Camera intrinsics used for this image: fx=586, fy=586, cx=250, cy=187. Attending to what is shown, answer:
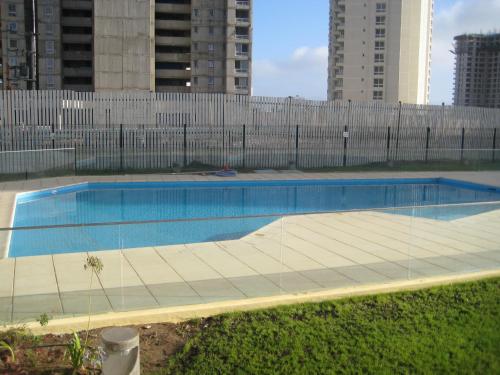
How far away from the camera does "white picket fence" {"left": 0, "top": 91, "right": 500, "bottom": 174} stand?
20.0 meters

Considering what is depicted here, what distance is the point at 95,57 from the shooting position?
5625cm

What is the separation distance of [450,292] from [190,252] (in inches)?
126

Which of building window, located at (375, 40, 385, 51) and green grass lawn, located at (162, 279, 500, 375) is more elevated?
building window, located at (375, 40, 385, 51)

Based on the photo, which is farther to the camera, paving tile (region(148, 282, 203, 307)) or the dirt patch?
paving tile (region(148, 282, 203, 307))

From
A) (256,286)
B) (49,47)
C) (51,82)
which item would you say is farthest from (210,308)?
(49,47)

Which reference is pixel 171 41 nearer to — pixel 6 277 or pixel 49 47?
pixel 49 47

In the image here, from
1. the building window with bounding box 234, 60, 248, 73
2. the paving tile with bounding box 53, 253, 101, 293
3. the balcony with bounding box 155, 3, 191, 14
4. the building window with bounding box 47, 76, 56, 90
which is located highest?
the balcony with bounding box 155, 3, 191, 14

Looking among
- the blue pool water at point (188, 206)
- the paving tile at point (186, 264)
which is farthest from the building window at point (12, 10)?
the paving tile at point (186, 264)

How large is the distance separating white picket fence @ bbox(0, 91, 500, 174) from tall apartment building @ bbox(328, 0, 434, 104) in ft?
173

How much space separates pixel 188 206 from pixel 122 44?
4596 centimetres

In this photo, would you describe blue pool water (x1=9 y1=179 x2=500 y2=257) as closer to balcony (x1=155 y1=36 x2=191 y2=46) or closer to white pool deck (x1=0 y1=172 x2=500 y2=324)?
white pool deck (x1=0 y1=172 x2=500 y2=324)

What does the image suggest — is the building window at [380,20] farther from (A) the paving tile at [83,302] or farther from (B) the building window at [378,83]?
(A) the paving tile at [83,302]

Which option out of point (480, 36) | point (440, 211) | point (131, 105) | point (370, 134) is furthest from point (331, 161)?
point (480, 36)

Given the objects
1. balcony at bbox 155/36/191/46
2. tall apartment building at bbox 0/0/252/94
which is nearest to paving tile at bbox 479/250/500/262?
tall apartment building at bbox 0/0/252/94
